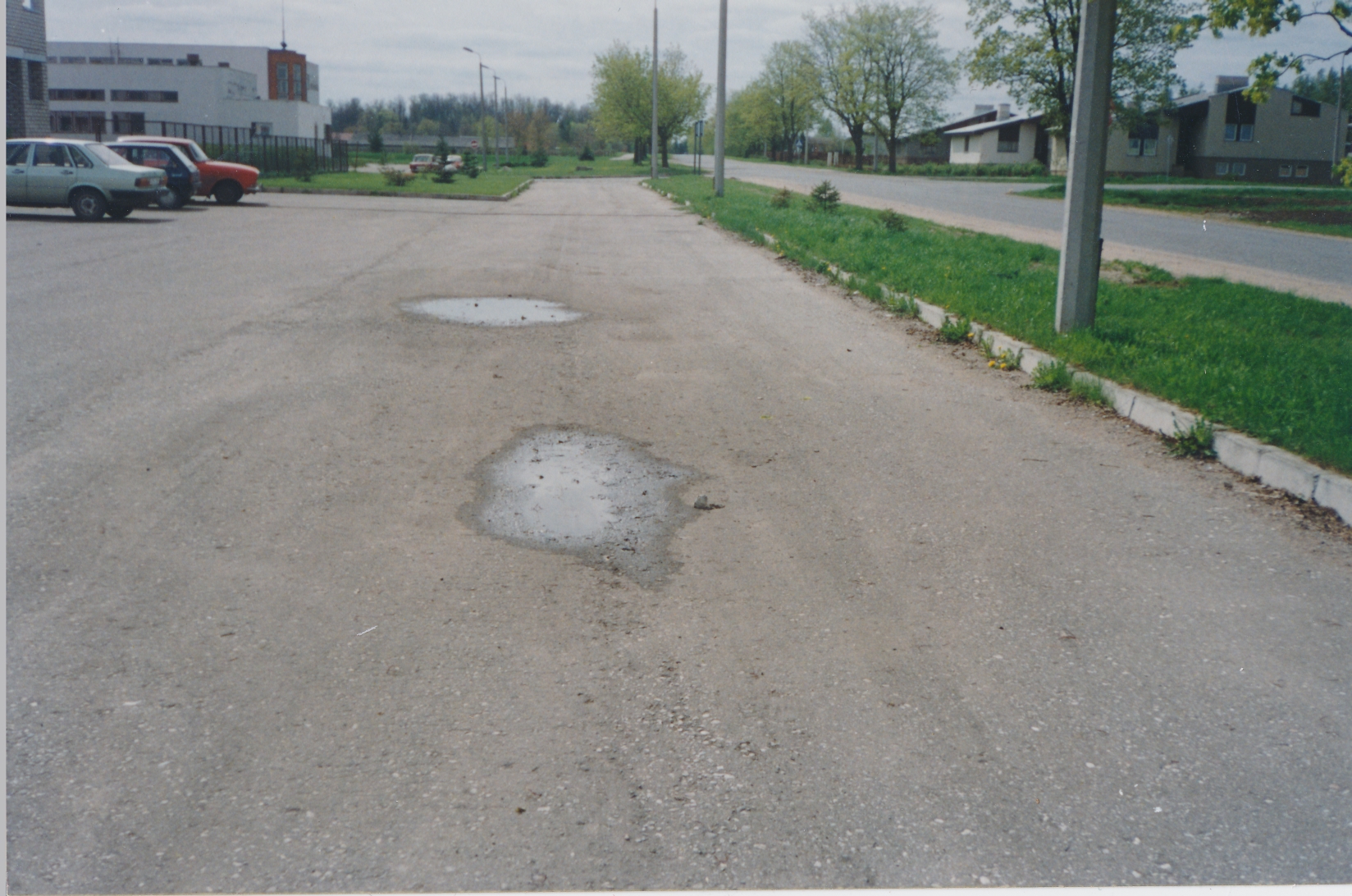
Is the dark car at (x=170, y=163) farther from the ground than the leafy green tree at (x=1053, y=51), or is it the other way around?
the leafy green tree at (x=1053, y=51)

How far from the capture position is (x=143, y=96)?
135 feet

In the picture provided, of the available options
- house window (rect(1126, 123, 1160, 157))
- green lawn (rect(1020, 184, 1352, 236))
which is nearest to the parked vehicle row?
green lawn (rect(1020, 184, 1352, 236))

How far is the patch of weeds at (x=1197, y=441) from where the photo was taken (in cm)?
616

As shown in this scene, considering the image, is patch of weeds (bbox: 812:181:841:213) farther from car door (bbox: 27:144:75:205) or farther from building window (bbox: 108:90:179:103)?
building window (bbox: 108:90:179:103)

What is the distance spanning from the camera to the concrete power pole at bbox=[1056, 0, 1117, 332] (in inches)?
336

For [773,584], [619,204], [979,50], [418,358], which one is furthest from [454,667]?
[979,50]

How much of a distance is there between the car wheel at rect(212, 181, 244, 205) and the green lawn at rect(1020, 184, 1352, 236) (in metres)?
21.1

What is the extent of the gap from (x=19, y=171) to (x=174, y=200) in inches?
167

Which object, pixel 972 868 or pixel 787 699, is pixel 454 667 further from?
pixel 972 868

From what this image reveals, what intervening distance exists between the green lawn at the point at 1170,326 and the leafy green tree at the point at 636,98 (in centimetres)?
7353

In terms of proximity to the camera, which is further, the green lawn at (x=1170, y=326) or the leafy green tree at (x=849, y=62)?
the leafy green tree at (x=849, y=62)

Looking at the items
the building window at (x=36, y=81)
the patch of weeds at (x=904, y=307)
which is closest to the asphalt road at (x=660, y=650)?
the patch of weeds at (x=904, y=307)

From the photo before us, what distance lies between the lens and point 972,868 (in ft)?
8.45

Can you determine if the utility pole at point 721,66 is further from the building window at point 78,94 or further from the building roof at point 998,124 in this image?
the building roof at point 998,124
